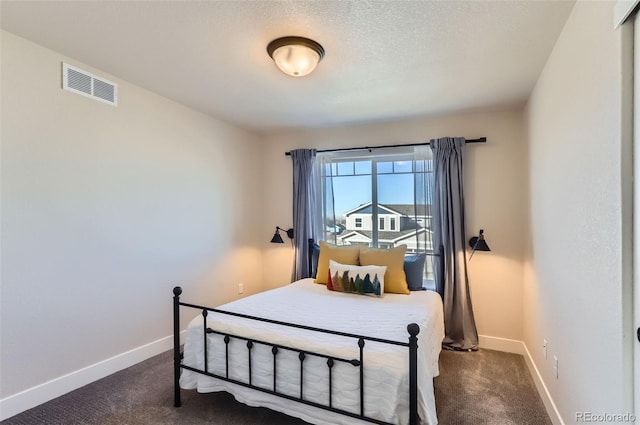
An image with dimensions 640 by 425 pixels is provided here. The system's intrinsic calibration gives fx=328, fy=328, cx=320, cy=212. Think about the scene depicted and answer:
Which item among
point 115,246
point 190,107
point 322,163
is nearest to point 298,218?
point 322,163

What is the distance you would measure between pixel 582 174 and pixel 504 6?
36.9 inches

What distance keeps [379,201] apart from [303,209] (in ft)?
2.97

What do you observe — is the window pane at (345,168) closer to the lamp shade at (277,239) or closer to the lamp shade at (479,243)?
the lamp shade at (277,239)

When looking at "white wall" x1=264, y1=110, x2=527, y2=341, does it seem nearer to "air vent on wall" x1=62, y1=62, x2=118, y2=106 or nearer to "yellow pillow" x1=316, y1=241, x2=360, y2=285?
"yellow pillow" x1=316, y1=241, x2=360, y2=285

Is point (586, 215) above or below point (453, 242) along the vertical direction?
above

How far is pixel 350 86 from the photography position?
106 inches

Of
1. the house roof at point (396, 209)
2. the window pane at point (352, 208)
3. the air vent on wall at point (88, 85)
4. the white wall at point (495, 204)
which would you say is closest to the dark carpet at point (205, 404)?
the white wall at point (495, 204)

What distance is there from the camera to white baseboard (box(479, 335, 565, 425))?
6.70 ft

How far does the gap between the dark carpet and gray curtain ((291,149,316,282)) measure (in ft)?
5.59

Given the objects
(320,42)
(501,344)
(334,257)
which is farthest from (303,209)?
(501,344)

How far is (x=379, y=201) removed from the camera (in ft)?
12.4

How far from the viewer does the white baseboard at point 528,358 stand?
204 centimetres

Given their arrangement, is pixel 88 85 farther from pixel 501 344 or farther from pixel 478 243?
pixel 501 344

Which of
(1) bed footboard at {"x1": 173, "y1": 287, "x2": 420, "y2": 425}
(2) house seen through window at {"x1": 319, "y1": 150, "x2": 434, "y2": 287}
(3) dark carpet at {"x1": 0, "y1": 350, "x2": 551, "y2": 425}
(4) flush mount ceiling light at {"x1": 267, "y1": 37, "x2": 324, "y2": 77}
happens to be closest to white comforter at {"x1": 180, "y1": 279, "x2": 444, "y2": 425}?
(1) bed footboard at {"x1": 173, "y1": 287, "x2": 420, "y2": 425}
